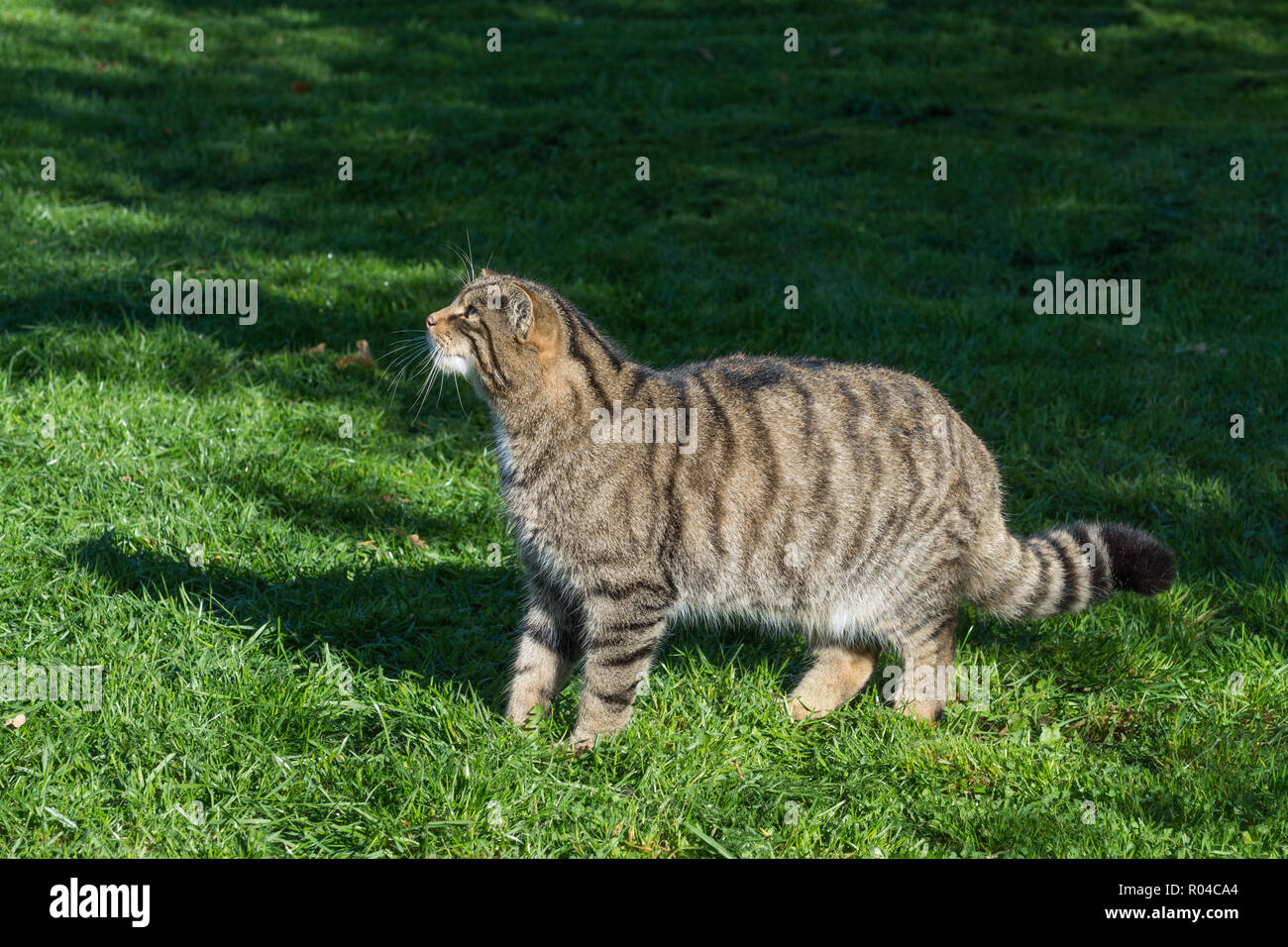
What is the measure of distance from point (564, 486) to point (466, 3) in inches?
472

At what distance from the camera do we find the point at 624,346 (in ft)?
24.4

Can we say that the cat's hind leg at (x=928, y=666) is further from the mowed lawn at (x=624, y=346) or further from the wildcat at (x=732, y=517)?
the mowed lawn at (x=624, y=346)

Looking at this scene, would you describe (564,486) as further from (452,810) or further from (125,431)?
(125,431)

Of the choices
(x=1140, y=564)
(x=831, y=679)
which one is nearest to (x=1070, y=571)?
(x=1140, y=564)

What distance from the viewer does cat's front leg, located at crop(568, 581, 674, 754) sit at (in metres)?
4.28

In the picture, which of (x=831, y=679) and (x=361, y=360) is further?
(x=361, y=360)

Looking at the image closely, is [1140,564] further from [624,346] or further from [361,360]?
[361,360]

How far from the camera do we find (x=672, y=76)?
12477mm

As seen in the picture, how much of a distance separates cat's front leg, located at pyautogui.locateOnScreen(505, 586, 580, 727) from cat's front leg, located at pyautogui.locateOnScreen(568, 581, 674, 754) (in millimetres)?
271

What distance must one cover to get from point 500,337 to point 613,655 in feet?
4.11

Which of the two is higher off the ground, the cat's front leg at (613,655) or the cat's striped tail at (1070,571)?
the cat's striped tail at (1070,571)

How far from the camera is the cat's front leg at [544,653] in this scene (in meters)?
4.54
